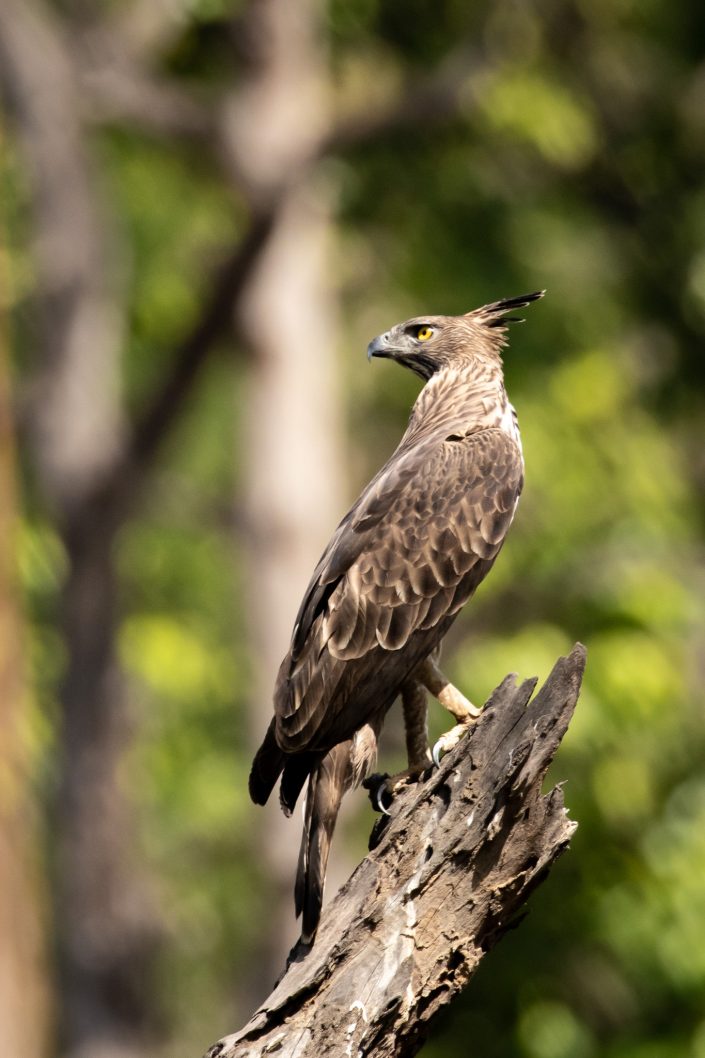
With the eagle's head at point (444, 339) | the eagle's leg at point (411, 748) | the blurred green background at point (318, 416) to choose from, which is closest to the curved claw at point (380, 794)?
the eagle's leg at point (411, 748)

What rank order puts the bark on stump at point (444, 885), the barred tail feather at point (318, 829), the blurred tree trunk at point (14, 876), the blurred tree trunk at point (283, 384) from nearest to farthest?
1. the bark on stump at point (444, 885)
2. the barred tail feather at point (318, 829)
3. the blurred tree trunk at point (14, 876)
4. the blurred tree trunk at point (283, 384)

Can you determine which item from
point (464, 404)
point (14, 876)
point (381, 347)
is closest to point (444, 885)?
point (464, 404)

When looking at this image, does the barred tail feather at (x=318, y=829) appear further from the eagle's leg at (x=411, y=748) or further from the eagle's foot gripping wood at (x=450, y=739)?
the eagle's foot gripping wood at (x=450, y=739)

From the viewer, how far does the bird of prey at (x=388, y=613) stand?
15.8 feet

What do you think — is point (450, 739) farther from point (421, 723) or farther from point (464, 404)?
point (464, 404)

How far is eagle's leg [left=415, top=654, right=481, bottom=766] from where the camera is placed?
488cm

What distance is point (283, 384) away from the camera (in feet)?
46.7

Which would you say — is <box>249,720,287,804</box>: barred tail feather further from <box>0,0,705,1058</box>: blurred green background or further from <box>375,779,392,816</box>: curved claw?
<box>0,0,705,1058</box>: blurred green background

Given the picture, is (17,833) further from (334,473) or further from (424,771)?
(334,473)

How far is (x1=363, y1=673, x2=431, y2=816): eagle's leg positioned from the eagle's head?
1358 millimetres

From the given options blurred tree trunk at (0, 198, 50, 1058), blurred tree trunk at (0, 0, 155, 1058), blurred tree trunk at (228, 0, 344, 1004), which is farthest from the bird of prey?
blurred tree trunk at (228, 0, 344, 1004)

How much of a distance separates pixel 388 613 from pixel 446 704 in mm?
321

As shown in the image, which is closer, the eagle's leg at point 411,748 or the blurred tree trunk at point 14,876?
the eagle's leg at point 411,748

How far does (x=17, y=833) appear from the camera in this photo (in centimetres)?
812
